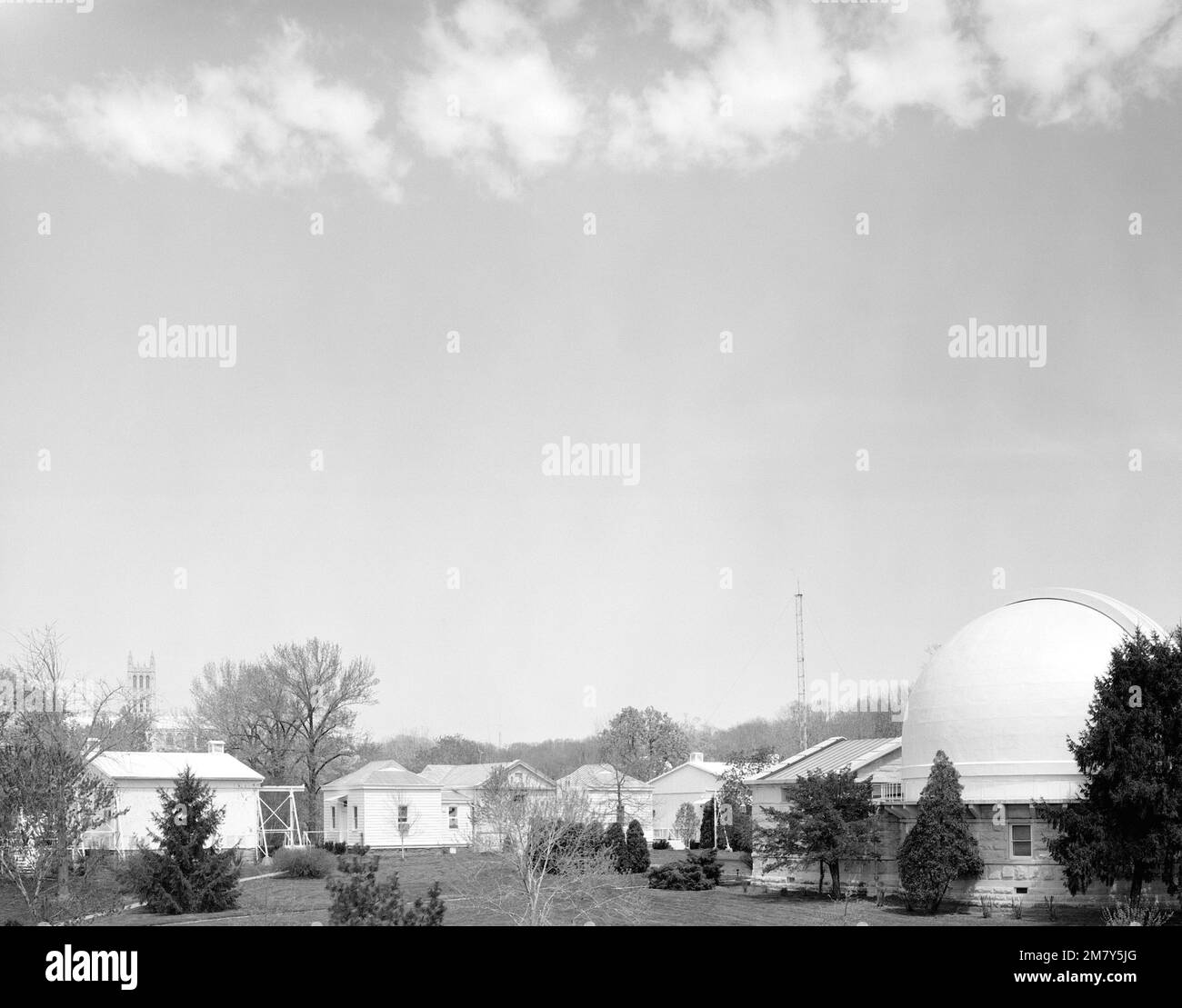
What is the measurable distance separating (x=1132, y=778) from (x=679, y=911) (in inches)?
476

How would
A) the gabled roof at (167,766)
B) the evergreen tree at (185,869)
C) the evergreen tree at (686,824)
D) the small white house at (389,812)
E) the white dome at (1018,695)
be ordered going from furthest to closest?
the evergreen tree at (686,824)
the small white house at (389,812)
the gabled roof at (167,766)
the white dome at (1018,695)
the evergreen tree at (185,869)

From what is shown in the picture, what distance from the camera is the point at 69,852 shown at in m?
27.1

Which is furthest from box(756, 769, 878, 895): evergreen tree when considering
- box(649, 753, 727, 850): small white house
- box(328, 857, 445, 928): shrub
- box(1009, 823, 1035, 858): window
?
box(649, 753, 727, 850): small white house

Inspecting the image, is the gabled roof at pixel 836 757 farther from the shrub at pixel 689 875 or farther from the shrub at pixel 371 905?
the shrub at pixel 371 905

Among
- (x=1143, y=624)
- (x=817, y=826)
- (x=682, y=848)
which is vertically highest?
(x=1143, y=624)

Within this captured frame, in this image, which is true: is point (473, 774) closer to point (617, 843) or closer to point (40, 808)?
point (617, 843)

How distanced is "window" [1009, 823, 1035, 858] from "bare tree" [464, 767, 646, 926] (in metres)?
10.1

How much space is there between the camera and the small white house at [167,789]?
44875mm

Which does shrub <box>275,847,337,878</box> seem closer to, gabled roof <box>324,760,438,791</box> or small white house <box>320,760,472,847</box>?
small white house <box>320,760,472,847</box>

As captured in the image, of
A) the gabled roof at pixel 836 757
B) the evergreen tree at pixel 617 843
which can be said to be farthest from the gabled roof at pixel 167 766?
the gabled roof at pixel 836 757
